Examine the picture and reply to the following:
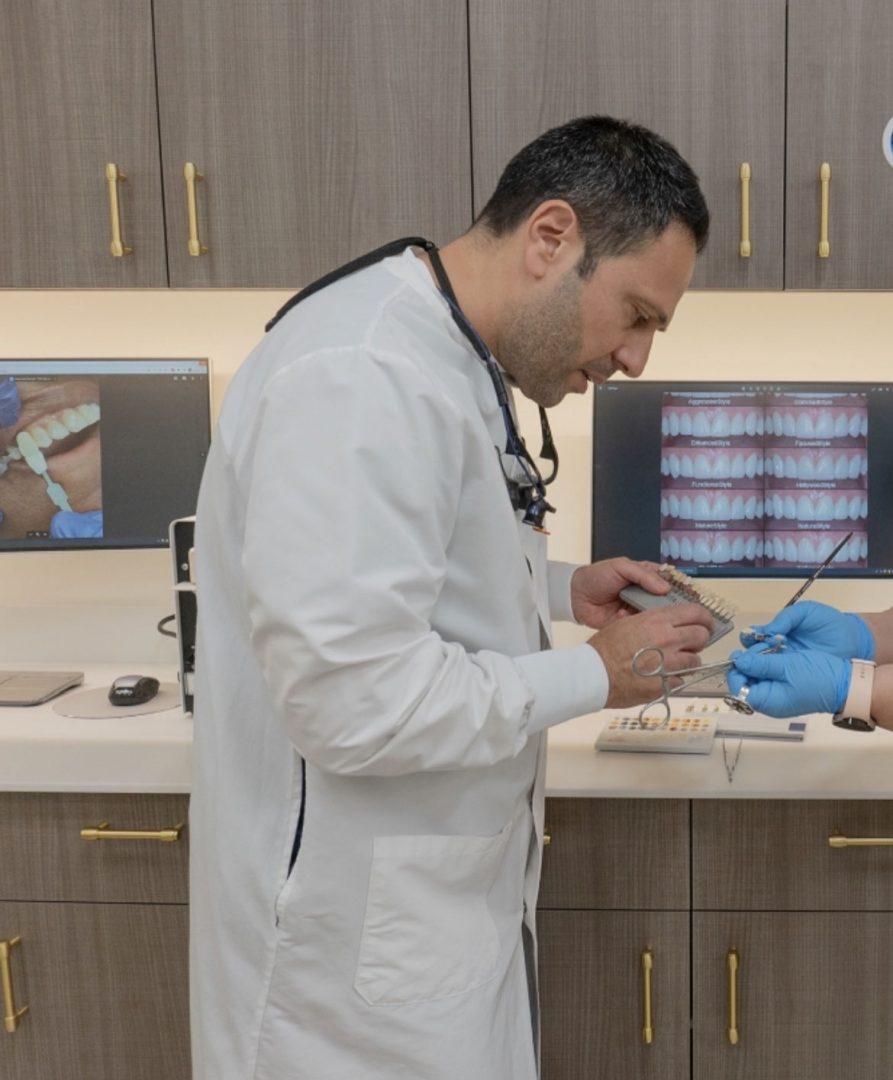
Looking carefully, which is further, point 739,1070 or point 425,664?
point 739,1070

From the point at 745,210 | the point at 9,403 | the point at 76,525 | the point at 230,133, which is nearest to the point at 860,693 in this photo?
the point at 745,210

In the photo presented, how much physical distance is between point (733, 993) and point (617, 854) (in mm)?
283

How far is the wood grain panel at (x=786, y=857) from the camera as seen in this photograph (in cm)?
173

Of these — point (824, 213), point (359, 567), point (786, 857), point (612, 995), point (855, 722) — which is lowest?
point (612, 995)

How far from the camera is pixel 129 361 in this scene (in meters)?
2.14

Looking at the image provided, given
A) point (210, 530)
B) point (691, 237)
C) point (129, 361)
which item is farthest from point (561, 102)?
point (210, 530)

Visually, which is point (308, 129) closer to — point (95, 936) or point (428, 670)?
point (428, 670)

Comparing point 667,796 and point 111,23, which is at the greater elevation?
point 111,23

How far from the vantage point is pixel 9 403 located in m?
2.16

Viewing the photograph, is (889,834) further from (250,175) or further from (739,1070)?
(250,175)

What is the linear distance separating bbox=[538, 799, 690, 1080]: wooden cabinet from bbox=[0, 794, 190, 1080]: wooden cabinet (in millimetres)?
602

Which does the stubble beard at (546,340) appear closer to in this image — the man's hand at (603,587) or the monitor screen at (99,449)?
the man's hand at (603,587)

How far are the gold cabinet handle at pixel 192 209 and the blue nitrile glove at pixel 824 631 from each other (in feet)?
3.69

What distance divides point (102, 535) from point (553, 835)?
1051 millimetres
